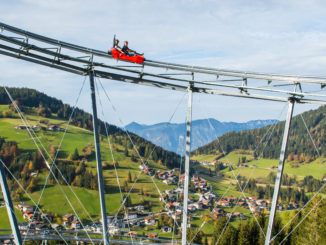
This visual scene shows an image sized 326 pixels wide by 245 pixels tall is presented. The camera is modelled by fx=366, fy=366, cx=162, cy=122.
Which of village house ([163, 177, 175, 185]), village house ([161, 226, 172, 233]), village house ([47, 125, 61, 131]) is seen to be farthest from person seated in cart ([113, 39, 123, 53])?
village house ([47, 125, 61, 131])

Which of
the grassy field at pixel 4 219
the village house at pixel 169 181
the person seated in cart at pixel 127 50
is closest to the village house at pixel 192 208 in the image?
the village house at pixel 169 181

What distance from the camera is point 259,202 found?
506 feet

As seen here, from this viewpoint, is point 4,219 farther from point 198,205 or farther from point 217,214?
point 198,205

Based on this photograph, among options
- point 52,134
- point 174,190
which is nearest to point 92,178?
point 174,190

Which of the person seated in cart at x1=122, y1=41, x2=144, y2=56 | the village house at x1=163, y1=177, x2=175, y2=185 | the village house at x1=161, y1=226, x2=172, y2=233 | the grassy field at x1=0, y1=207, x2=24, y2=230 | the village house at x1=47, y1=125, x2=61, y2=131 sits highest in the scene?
the person seated in cart at x1=122, y1=41, x2=144, y2=56

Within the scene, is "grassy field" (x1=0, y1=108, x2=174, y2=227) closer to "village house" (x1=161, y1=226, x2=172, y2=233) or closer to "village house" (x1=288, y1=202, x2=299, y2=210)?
"village house" (x1=161, y1=226, x2=172, y2=233)

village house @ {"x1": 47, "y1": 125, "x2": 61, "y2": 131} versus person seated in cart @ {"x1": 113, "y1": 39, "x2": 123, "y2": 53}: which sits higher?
person seated in cart @ {"x1": 113, "y1": 39, "x2": 123, "y2": 53}

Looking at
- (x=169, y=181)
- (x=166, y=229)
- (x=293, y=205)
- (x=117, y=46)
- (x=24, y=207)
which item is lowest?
(x=166, y=229)

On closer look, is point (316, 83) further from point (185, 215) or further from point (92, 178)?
point (92, 178)

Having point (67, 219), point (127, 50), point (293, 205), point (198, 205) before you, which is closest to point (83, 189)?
point (67, 219)

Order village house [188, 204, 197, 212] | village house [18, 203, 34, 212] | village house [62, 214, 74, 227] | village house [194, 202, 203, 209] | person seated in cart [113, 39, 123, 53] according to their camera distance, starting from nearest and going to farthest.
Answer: person seated in cart [113, 39, 123, 53]
village house [18, 203, 34, 212]
village house [62, 214, 74, 227]
village house [188, 204, 197, 212]
village house [194, 202, 203, 209]

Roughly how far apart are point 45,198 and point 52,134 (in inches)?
2504

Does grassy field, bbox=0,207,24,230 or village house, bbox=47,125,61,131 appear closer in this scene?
grassy field, bbox=0,207,24,230

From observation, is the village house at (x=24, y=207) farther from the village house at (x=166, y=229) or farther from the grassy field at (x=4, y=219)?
the village house at (x=166, y=229)
